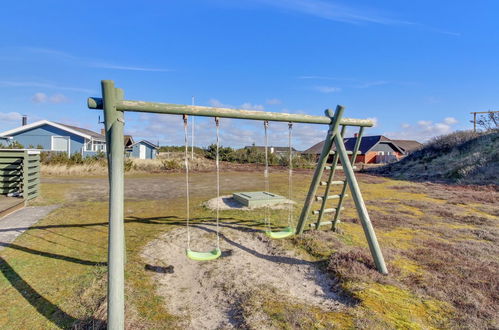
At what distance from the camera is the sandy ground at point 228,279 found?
2.66 m

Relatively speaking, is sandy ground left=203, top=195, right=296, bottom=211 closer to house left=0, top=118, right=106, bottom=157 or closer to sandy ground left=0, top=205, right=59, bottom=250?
sandy ground left=0, top=205, right=59, bottom=250

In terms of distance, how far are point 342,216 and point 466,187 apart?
9321 mm

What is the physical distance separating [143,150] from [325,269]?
31830 mm

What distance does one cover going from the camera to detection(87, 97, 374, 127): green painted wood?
2.74 meters

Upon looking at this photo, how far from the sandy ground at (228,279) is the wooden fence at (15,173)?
17.8ft

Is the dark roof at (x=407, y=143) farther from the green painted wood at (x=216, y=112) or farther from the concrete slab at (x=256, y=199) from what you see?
the green painted wood at (x=216, y=112)

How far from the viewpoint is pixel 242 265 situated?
3684 mm

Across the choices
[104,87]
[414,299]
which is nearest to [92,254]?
[104,87]

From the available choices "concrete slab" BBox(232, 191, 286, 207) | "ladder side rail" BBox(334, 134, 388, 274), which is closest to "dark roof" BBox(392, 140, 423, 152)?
"concrete slab" BBox(232, 191, 286, 207)

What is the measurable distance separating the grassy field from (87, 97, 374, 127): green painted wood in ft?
6.53

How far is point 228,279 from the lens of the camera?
3285 mm

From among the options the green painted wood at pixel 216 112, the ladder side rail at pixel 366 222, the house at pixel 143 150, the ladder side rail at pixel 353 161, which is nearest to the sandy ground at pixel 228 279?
the ladder side rail at pixel 366 222

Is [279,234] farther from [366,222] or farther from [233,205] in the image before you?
[233,205]

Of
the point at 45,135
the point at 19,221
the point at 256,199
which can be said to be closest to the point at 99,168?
the point at 45,135
